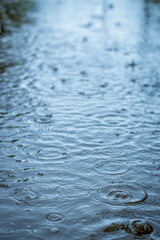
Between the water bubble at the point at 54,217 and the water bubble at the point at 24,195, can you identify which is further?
the water bubble at the point at 24,195

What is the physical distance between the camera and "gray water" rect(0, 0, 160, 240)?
295cm

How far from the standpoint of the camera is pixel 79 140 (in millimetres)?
4535

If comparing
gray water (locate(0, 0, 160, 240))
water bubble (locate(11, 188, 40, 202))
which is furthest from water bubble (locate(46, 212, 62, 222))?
water bubble (locate(11, 188, 40, 202))

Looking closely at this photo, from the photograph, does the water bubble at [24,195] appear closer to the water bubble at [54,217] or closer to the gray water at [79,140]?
the gray water at [79,140]

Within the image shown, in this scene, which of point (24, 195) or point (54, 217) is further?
point (24, 195)

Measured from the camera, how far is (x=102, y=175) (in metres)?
3.67

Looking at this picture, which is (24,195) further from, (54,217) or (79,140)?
(79,140)

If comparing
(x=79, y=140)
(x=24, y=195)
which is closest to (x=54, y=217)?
(x=24, y=195)

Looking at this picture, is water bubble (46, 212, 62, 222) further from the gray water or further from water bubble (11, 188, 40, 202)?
water bubble (11, 188, 40, 202)

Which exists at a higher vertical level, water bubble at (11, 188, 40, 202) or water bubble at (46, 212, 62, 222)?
water bubble at (11, 188, 40, 202)

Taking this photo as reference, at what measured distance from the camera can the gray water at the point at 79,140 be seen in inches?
116

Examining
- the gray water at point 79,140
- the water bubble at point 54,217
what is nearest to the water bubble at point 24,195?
the gray water at point 79,140

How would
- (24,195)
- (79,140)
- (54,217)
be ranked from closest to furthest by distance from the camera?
(54,217)
(24,195)
(79,140)

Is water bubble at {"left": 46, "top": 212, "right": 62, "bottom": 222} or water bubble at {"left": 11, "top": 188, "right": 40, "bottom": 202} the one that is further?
water bubble at {"left": 11, "top": 188, "right": 40, "bottom": 202}
